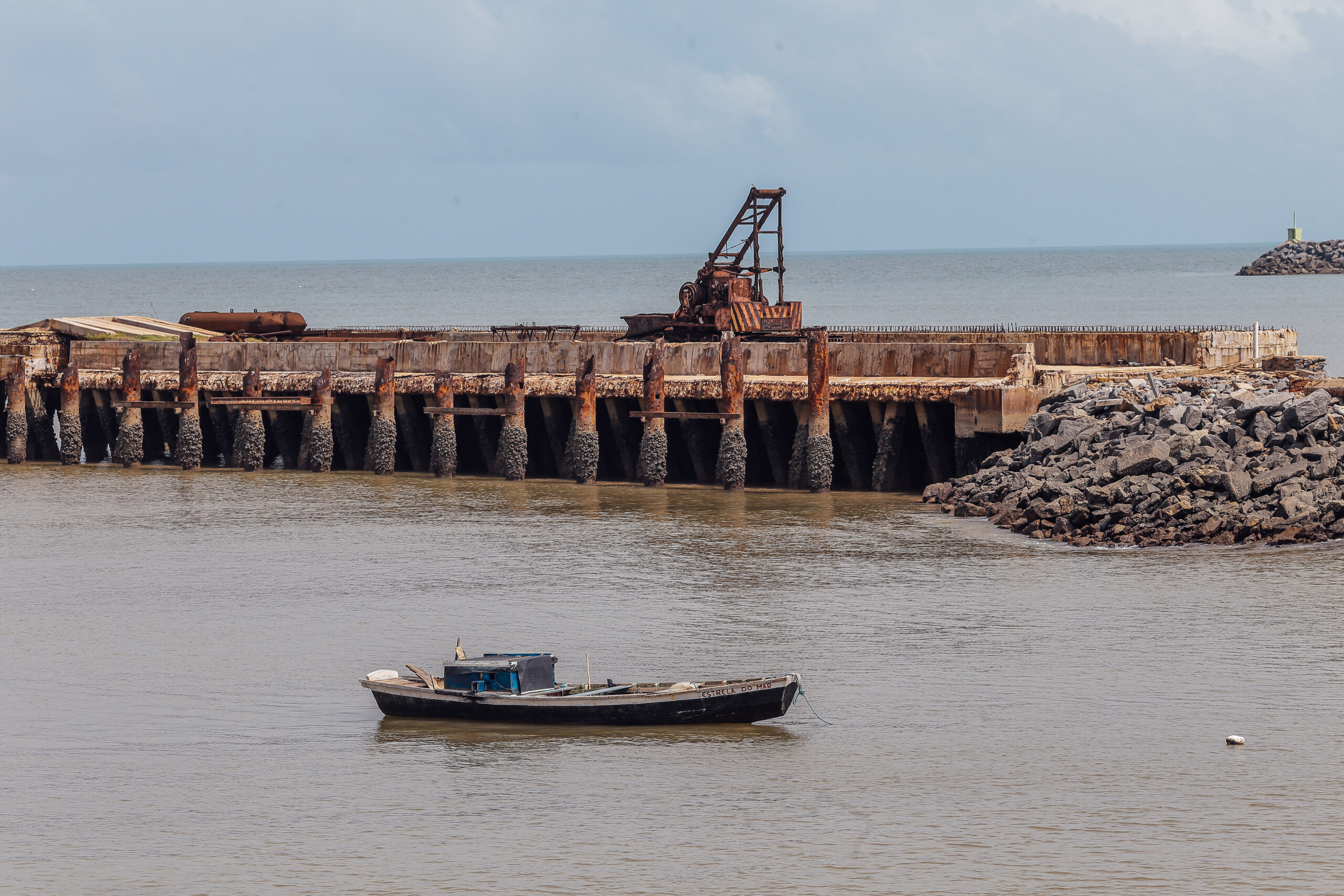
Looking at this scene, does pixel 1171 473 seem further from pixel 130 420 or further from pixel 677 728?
pixel 130 420

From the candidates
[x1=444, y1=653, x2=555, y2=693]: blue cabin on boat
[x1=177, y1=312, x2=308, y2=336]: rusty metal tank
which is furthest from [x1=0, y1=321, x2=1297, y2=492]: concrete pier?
[x1=444, y1=653, x2=555, y2=693]: blue cabin on boat

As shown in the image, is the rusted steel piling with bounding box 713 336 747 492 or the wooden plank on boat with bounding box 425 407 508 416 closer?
the rusted steel piling with bounding box 713 336 747 492

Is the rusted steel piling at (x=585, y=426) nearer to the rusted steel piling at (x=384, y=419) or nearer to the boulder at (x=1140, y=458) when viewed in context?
the rusted steel piling at (x=384, y=419)

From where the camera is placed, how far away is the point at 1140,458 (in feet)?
107

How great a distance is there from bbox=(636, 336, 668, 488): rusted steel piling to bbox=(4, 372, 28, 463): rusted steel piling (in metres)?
20.0

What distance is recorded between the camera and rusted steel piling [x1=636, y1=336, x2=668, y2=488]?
39656mm

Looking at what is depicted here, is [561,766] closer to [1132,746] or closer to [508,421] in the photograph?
[1132,746]

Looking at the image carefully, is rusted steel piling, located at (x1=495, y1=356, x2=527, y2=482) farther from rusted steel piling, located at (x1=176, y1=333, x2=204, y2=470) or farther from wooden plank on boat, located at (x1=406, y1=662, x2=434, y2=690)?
wooden plank on boat, located at (x1=406, y1=662, x2=434, y2=690)

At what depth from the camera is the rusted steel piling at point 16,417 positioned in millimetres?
49000

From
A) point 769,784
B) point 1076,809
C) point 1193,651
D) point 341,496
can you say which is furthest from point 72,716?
point 341,496

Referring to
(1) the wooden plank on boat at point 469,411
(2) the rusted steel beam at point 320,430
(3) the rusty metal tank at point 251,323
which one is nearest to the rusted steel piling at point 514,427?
(1) the wooden plank on boat at point 469,411

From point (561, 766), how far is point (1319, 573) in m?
15.5

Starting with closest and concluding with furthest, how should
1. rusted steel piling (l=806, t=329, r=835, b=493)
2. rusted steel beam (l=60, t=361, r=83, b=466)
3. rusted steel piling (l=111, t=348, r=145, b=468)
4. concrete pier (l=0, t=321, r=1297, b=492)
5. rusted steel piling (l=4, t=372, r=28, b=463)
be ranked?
rusted steel piling (l=806, t=329, r=835, b=493) < concrete pier (l=0, t=321, r=1297, b=492) < rusted steel piling (l=111, t=348, r=145, b=468) < rusted steel beam (l=60, t=361, r=83, b=466) < rusted steel piling (l=4, t=372, r=28, b=463)

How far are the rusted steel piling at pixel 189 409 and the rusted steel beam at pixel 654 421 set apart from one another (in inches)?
515
